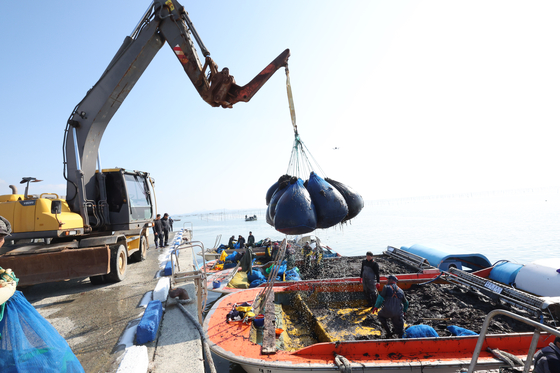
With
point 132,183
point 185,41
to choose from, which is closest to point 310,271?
point 132,183

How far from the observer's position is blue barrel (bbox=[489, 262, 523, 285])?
7133mm

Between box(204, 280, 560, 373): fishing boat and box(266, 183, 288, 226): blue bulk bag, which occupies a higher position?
box(266, 183, 288, 226): blue bulk bag

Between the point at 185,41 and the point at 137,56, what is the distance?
127 centimetres

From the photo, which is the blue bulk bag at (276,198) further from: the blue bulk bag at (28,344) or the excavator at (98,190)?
the blue bulk bag at (28,344)

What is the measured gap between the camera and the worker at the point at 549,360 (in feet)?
7.28

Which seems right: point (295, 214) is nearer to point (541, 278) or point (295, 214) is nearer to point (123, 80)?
point (123, 80)

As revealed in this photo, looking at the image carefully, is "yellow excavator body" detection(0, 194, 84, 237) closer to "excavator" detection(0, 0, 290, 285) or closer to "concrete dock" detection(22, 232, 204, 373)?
"excavator" detection(0, 0, 290, 285)

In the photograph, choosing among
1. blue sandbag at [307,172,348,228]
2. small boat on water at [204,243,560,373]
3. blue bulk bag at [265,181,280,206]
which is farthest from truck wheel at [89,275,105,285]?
blue sandbag at [307,172,348,228]

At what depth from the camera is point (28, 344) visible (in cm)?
197

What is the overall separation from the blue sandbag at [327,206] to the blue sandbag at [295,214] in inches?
6.4

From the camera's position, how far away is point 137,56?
635 cm

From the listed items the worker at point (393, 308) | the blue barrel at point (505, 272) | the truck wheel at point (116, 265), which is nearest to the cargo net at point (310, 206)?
the worker at point (393, 308)

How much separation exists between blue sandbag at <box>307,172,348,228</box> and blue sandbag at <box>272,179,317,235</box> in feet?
0.53

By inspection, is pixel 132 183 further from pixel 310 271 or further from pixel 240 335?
pixel 310 271
